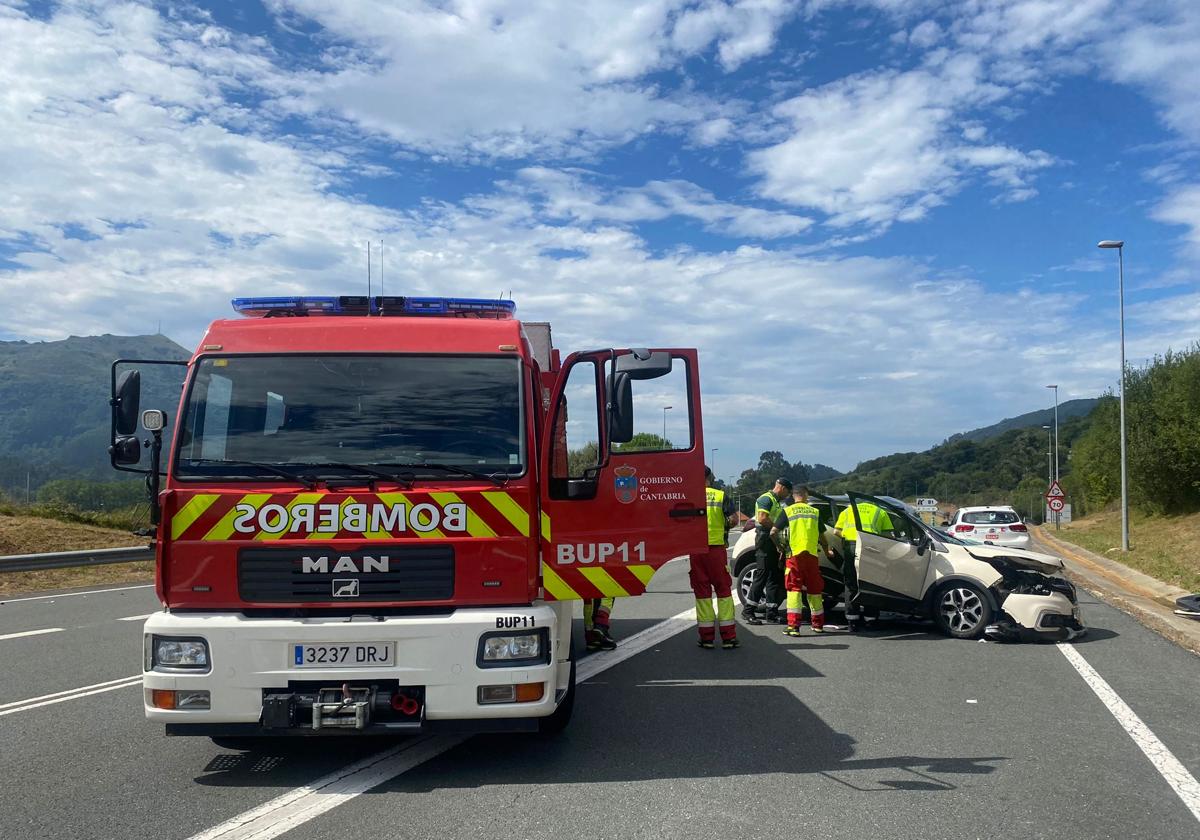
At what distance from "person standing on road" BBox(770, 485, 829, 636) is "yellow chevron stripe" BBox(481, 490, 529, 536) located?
5786mm

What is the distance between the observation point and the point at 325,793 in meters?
5.10

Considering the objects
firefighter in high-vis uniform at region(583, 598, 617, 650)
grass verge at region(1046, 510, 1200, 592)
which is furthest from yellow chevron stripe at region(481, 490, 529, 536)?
grass verge at region(1046, 510, 1200, 592)

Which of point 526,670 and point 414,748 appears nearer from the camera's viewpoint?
point 526,670

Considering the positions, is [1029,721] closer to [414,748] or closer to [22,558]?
[414,748]

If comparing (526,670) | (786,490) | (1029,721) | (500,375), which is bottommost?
(1029,721)

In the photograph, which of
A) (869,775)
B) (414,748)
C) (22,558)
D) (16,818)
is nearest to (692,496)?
(869,775)

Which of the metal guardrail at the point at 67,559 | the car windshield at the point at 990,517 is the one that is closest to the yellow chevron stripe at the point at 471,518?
the metal guardrail at the point at 67,559

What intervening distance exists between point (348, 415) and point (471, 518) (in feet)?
3.14

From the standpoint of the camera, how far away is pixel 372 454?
5.55m

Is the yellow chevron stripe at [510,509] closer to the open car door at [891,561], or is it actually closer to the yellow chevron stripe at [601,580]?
the yellow chevron stripe at [601,580]

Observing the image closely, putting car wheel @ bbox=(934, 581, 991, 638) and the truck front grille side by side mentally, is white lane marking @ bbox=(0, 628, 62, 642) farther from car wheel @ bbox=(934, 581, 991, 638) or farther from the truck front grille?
car wheel @ bbox=(934, 581, 991, 638)

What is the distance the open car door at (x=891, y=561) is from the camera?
10.8m

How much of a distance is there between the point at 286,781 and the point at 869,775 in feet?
10.3

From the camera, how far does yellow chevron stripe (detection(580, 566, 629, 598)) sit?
19.2 ft
